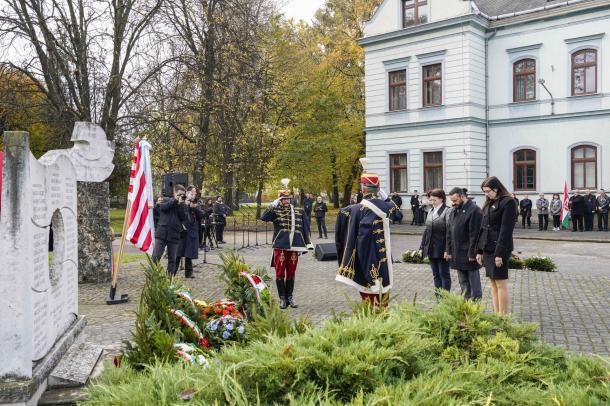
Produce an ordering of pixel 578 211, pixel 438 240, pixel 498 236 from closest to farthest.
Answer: pixel 498 236 < pixel 438 240 < pixel 578 211

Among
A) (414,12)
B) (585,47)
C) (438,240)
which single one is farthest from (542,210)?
(438,240)

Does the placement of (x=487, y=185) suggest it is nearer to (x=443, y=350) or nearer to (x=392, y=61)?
(x=443, y=350)

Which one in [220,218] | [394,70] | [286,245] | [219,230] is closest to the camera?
[286,245]

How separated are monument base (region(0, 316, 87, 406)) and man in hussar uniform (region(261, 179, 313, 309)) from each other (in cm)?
460

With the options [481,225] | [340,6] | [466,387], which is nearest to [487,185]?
[481,225]

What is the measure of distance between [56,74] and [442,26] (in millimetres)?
19430

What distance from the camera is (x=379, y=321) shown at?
314cm

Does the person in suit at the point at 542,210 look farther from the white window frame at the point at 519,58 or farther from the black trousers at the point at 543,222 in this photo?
the white window frame at the point at 519,58

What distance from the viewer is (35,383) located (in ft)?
12.2

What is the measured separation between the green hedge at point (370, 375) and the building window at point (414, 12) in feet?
94.9

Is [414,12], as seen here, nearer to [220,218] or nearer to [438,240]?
[220,218]

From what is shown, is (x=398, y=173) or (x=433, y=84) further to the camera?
(x=398, y=173)

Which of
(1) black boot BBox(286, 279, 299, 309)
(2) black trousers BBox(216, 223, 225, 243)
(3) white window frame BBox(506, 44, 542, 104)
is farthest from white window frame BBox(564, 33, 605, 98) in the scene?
(1) black boot BBox(286, 279, 299, 309)

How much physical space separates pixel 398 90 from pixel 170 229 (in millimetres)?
22463
